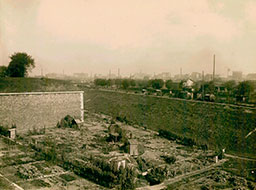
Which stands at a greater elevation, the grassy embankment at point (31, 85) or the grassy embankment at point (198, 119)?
the grassy embankment at point (31, 85)

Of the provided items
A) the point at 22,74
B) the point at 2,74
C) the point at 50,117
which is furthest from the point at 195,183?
the point at 2,74

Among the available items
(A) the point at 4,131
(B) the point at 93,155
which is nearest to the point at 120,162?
(B) the point at 93,155

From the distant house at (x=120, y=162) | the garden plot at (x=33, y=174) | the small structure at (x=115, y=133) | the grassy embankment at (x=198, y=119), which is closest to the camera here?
the garden plot at (x=33, y=174)

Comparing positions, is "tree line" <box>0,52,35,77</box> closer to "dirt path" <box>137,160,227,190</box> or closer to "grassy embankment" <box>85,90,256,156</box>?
"grassy embankment" <box>85,90,256,156</box>

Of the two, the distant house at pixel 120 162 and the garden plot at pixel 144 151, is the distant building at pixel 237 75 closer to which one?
the garden plot at pixel 144 151

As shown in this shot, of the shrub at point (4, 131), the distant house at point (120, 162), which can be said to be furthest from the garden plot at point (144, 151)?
the shrub at point (4, 131)
